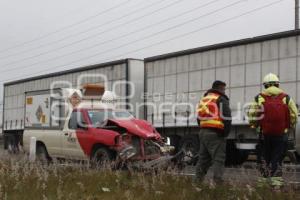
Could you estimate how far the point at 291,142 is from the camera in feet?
37.9

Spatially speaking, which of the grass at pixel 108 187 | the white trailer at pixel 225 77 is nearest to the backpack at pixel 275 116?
the grass at pixel 108 187

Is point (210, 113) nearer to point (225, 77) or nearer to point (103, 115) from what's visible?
point (103, 115)

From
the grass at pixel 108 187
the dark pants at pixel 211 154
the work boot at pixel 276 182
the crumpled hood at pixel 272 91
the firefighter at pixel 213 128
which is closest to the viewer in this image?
the grass at pixel 108 187

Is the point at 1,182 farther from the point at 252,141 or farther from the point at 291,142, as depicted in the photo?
the point at 252,141

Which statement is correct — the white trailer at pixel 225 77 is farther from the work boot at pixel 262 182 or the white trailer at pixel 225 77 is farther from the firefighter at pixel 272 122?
the work boot at pixel 262 182

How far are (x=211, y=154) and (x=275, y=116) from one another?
41.6 inches

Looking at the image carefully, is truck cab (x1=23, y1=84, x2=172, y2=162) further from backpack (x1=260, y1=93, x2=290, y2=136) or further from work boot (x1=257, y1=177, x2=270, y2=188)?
work boot (x1=257, y1=177, x2=270, y2=188)

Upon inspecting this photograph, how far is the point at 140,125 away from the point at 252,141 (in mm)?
4087

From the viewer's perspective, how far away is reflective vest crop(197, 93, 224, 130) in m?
8.11

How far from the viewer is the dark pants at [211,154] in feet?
26.0

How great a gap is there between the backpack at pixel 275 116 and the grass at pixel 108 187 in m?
1.02

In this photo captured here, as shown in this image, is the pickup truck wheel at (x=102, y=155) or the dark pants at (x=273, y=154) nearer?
the dark pants at (x=273, y=154)

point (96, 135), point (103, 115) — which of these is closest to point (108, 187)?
point (96, 135)

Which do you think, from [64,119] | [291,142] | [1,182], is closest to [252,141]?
[291,142]
